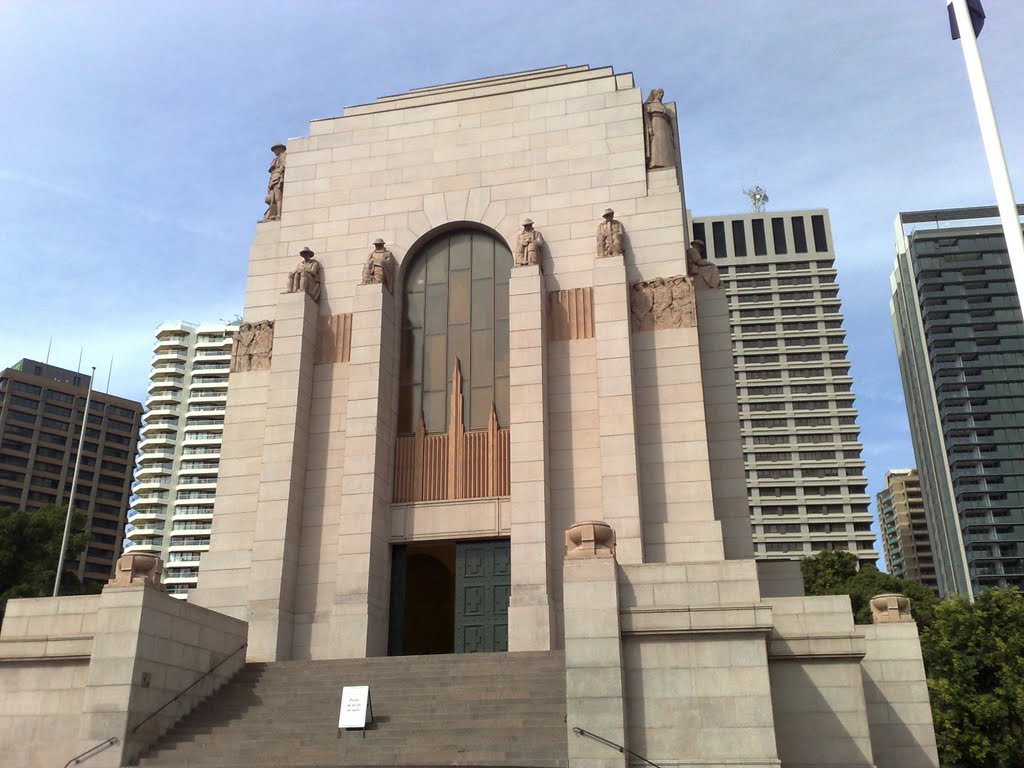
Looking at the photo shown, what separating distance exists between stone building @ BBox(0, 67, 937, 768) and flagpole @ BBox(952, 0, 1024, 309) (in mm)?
8637

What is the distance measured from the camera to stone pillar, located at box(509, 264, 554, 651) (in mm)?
24516

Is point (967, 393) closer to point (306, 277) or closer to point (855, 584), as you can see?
point (855, 584)

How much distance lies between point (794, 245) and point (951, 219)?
19.4 meters

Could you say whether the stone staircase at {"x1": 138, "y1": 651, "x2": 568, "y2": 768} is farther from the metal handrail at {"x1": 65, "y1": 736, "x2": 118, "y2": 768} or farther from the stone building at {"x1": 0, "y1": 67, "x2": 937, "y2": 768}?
the metal handrail at {"x1": 65, "y1": 736, "x2": 118, "y2": 768}

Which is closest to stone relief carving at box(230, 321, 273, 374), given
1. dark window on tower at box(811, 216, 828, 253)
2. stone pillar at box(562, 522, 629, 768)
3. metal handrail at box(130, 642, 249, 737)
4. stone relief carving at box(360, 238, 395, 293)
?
stone relief carving at box(360, 238, 395, 293)

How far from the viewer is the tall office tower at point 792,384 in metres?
102

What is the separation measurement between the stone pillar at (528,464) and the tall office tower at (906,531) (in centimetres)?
13639

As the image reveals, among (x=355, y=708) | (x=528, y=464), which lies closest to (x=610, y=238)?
(x=528, y=464)

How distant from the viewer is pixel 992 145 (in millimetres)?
12867

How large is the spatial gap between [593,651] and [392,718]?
455 centimetres

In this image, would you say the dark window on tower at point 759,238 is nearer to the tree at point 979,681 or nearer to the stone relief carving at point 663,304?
the tree at point 979,681

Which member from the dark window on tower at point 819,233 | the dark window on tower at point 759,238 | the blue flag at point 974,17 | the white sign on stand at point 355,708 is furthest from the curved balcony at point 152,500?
the blue flag at point 974,17

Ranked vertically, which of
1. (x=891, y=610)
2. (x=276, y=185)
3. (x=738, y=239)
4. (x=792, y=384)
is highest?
(x=738, y=239)

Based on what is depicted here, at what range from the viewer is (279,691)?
21.2m
